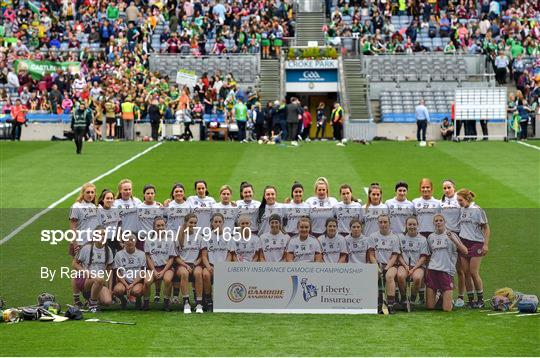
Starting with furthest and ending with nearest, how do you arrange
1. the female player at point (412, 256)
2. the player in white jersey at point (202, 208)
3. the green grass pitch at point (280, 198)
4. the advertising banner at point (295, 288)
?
the player in white jersey at point (202, 208)
the female player at point (412, 256)
the advertising banner at point (295, 288)
the green grass pitch at point (280, 198)

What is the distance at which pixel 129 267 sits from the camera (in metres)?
17.7

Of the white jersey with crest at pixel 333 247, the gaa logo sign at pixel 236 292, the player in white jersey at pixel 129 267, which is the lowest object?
the gaa logo sign at pixel 236 292

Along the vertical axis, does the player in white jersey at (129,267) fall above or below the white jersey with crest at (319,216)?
below

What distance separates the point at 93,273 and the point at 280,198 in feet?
39.8

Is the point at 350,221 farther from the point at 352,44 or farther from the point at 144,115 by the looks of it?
the point at 352,44

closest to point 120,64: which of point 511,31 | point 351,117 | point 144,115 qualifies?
point 144,115

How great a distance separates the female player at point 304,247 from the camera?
17.5 m

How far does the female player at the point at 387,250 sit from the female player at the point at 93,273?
365 centimetres

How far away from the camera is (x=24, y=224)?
25953mm

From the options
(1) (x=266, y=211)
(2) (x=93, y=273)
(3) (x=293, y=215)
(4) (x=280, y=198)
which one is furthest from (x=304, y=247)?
(4) (x=280, y=198)

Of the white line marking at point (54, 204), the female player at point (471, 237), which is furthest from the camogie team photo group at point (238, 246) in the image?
the white line marking at point (54, 204)

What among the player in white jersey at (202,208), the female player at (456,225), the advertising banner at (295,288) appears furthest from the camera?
the female player at (456,225)

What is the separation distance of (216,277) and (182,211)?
1.08 metres

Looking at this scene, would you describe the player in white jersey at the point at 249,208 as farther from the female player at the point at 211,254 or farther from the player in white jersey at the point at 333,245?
the player in white jersey at the point at 333,245
